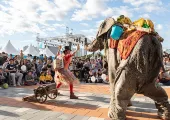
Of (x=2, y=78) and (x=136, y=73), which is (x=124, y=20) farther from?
(x=2, y=78)

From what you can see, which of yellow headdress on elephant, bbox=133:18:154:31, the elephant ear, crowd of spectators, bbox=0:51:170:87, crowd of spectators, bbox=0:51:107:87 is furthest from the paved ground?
crowd of spectators, bbox=0:51:107:87

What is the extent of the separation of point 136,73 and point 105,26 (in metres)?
1.29

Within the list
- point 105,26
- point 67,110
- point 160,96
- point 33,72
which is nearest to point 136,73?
point 160,96

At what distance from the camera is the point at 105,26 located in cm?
485

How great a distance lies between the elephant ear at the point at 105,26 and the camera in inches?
185

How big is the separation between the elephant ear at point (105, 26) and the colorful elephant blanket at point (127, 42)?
412 millimetres

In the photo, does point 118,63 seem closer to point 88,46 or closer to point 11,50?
point 88,46

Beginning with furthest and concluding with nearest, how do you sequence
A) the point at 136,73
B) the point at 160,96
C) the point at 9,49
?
the point at 9,49
the point at 160,96
the point at 136,73

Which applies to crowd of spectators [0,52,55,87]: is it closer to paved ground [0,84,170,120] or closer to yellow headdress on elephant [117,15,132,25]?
paved ground [0,84,170,120]

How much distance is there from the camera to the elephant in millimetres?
3973

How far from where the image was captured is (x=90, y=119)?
15.4ft

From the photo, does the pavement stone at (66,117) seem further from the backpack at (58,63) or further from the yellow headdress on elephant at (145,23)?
the yellow headdress on elephant at (145,23)

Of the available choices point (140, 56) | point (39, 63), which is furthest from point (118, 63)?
point (39, 63)

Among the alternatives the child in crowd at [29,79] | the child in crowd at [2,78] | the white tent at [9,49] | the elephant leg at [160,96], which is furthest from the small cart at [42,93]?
the white tent at [9,49]
